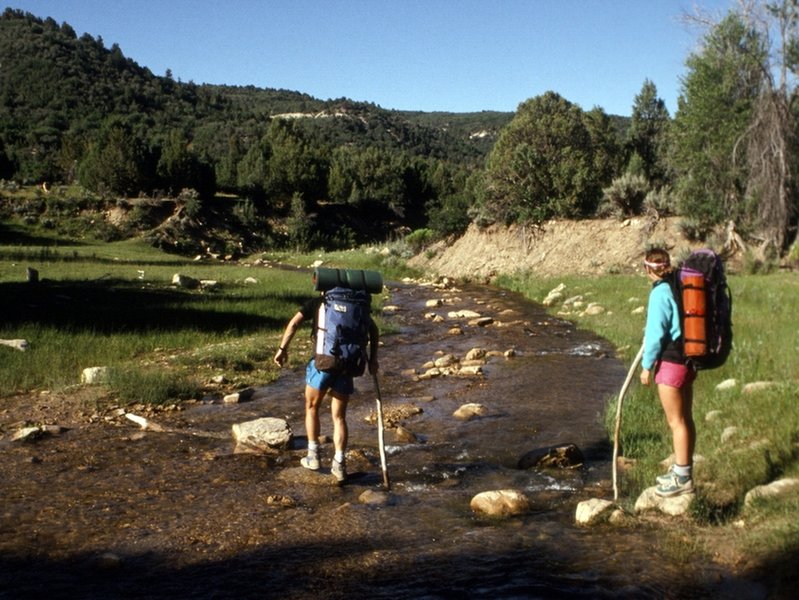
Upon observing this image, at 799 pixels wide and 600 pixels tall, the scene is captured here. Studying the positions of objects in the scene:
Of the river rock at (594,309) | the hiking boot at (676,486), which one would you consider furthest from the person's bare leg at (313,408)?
the river rock at (594,309)

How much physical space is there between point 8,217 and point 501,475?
5587 cm

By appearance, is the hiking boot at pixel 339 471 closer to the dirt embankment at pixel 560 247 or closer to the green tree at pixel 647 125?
the dirt embankment at pixel 560 247

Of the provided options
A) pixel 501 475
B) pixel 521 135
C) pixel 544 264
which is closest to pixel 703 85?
pixel 544 264

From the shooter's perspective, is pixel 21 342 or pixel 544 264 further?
pixel 544 264

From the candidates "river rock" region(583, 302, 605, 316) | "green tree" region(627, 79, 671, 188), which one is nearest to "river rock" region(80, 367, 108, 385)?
"river rock" region(583, 302, 605, 316)

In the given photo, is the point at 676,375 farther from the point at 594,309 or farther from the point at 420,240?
the point at 420,240

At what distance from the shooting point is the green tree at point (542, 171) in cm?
3528

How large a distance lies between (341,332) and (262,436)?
229cm

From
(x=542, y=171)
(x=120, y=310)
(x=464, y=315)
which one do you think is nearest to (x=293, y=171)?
(x=542, y=171)

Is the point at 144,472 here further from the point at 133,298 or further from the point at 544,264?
the point at 544,264

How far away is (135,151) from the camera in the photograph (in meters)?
62.7

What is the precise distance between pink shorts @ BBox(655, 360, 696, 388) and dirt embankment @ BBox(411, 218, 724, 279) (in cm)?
2262

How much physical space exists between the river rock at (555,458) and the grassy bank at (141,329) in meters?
5.97

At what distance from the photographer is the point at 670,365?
598 centimetres
